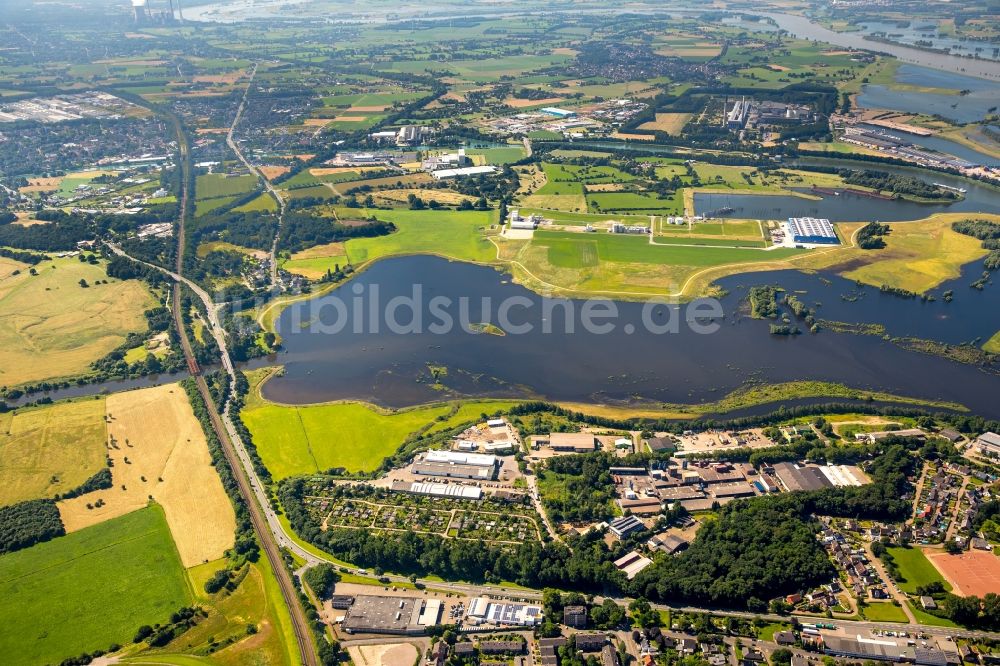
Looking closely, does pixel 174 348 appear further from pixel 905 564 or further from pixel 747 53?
pixel 747 53

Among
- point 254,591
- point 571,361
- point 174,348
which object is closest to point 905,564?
point 571,361

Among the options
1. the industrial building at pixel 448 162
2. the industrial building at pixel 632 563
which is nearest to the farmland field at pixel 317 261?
the industrial building at pixel 448 162

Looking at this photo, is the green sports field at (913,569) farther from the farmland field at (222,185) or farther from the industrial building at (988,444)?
the farmland field at (222,185)

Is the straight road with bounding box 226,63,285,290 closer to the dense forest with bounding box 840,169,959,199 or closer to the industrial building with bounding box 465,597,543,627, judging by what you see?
the industrial building with bounding box 465,597,543,627

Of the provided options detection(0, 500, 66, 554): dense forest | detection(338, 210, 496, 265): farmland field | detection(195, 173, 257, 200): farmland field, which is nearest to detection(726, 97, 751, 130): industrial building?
detection(338, 210, 496, 265): farmland field

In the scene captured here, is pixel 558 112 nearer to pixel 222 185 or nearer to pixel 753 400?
pixel 222 185
